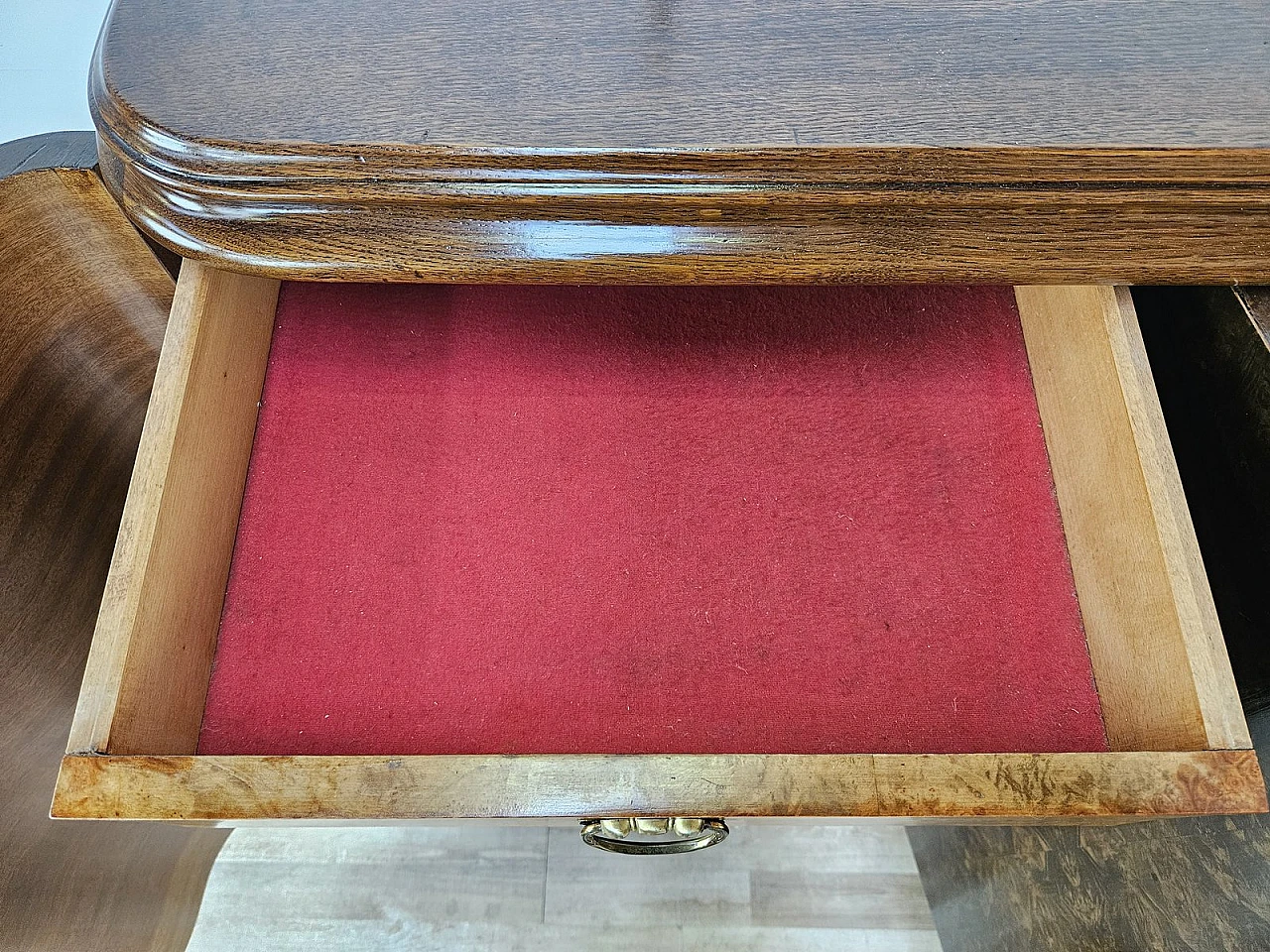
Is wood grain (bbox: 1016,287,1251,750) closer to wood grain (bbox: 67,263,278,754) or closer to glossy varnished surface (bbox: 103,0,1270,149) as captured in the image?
glossy varnished surface (bbox: 103,0,1270,149)

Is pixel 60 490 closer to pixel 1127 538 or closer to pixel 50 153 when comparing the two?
pixel 50 153

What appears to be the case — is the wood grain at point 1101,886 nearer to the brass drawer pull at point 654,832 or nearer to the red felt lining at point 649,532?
the red felt lining at point 649,532

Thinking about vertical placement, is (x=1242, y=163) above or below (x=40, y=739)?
above

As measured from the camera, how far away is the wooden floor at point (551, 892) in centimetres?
90

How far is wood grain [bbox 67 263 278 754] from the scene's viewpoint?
473 millimetres

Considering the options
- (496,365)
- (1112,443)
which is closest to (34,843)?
(496,365)

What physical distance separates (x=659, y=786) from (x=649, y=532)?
7.1 inches

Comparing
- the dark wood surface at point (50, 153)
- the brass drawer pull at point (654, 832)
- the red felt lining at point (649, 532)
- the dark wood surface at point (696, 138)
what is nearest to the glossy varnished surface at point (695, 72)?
the dark wood surface at point (696, 138)

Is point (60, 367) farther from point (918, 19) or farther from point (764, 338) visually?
point (918, 19)

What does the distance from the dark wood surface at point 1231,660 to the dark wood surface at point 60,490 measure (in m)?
0.69

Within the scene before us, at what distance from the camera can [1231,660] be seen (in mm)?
645

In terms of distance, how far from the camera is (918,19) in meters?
0.48

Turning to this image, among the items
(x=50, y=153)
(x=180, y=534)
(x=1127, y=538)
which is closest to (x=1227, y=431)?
(x=1127, y=538)

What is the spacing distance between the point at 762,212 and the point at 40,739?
57 cm
